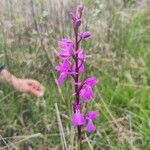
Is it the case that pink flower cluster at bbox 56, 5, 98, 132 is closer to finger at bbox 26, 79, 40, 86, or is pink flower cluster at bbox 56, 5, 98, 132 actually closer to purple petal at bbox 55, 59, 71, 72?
purple petal at bbox 55, 59, 71, 72

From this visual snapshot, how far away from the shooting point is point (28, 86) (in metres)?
2.93

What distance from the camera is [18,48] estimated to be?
3.13m

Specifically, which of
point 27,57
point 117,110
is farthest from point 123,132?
point 27,57

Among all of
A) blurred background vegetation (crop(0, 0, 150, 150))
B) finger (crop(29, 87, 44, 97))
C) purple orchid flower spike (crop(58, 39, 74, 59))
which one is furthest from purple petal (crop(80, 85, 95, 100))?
finger (crop(29, 87, 44, 97))

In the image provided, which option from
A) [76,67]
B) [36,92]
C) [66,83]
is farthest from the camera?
[66,83]

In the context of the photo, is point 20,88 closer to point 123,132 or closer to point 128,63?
point 123,132

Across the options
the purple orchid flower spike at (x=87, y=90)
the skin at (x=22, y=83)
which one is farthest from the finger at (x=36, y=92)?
the purple orchid flower spike at (x=87, y=90)

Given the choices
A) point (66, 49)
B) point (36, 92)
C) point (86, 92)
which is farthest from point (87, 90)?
point (36, 92)

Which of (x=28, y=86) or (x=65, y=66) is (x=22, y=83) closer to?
(x=28, y=86)

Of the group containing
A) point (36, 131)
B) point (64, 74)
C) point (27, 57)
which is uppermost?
point (64, 74)

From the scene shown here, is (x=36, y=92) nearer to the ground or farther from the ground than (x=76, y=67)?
nearer to the ground

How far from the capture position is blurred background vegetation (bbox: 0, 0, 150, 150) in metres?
2.72

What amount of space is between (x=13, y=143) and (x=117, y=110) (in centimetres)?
74

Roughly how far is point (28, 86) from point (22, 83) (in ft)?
0.13
